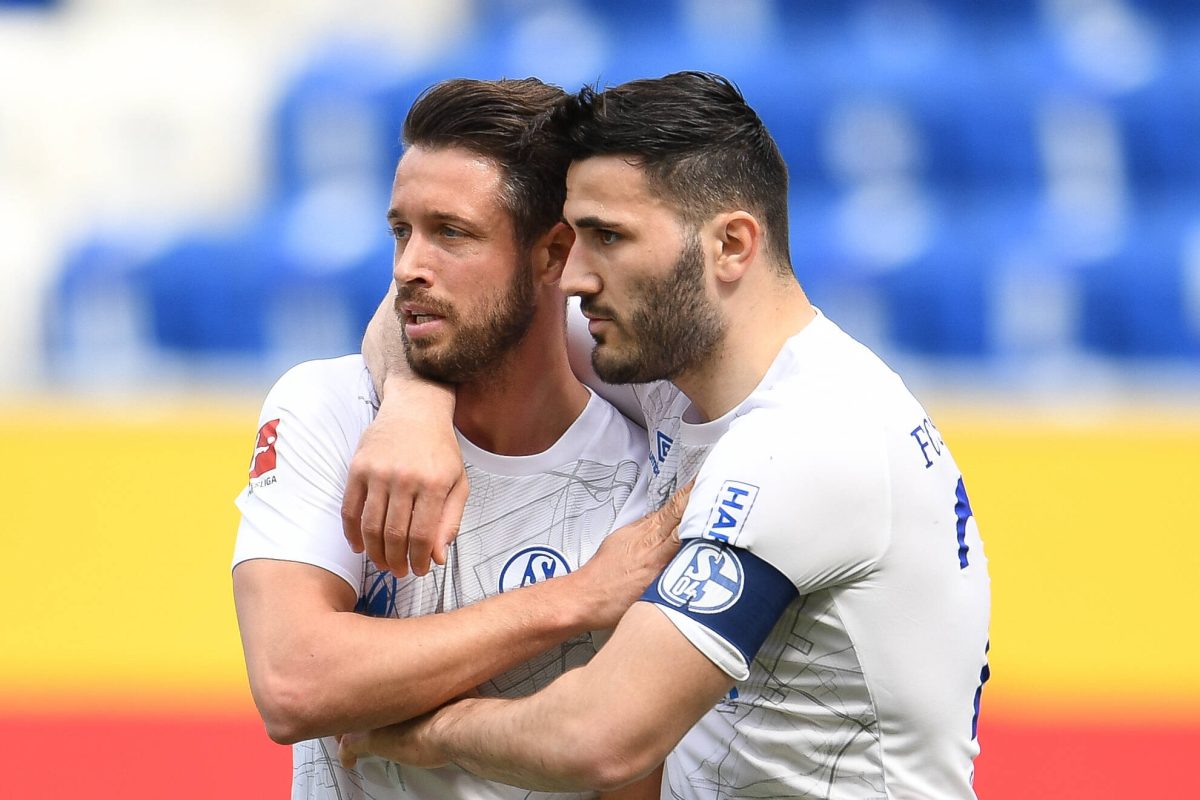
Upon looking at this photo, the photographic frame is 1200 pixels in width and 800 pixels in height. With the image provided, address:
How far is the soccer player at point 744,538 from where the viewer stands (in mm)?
2354

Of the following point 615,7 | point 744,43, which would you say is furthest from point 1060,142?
point 615,7

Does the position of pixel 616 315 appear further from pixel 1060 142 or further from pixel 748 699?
pixel 1060 142

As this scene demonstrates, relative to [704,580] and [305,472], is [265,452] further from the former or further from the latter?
[704,580]

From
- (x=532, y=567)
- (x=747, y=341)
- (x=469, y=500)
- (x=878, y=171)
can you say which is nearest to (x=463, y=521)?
(x=469, y=500)

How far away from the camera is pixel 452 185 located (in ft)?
9.38

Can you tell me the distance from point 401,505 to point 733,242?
723 mm

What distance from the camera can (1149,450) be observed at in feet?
19.3

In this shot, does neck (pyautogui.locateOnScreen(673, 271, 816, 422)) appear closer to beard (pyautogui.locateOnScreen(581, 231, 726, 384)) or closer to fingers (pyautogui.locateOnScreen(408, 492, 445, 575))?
beard (pyautogui.locateOnScreen(581, 231, 726, 384))

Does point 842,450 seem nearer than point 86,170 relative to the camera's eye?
Yes

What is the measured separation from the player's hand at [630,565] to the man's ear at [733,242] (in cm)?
37

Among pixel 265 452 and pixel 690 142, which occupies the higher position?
pixel 690 142

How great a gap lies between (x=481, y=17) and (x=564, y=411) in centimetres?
859

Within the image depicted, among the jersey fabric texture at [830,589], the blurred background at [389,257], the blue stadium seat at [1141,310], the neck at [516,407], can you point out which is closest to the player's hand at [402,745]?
the jersey fabric texture at [830,589]

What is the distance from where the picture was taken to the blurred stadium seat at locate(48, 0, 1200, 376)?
29.9ft
